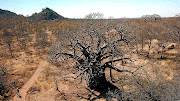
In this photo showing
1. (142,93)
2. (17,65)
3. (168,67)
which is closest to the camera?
(142,93)

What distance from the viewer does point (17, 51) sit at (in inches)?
673

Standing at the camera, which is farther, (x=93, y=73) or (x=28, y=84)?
(x=28, y=84)

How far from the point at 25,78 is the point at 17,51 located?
8.73 meters

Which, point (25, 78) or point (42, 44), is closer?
point (25, 78)

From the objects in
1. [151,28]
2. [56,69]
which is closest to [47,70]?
[56,69]

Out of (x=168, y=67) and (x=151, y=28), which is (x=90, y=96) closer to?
(x=168, y=67)

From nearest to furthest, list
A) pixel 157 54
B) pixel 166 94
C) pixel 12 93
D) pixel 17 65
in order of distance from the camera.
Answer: pixel 166 94 → pixel 12 93 → pixel 17 65 → pixel 157 54

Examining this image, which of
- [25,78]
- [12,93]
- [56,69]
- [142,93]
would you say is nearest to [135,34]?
[56,69]

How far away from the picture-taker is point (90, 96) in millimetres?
7434

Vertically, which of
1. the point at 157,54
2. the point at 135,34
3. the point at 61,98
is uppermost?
the point at 135,34

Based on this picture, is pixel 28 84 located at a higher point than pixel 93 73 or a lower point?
lower

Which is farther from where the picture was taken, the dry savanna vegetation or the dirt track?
the dirt track

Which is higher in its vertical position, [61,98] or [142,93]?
[142,93]

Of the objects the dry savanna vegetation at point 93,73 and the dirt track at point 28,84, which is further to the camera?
the dirt track at point 28,84
